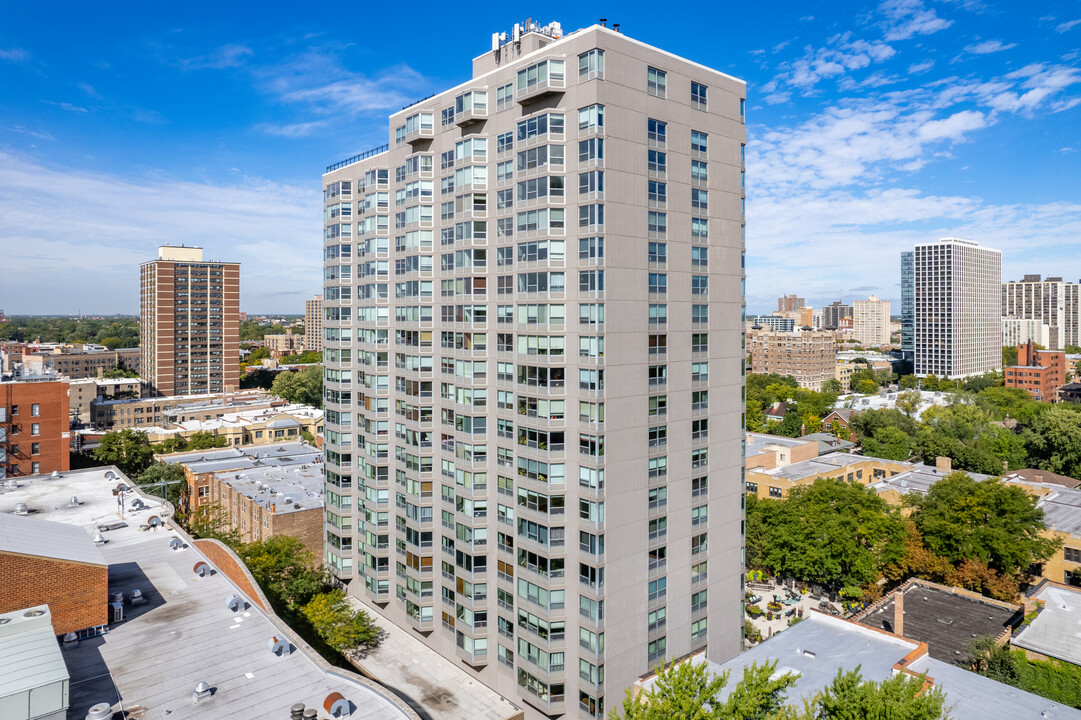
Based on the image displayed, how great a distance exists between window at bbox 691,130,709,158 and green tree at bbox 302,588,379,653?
154 ft

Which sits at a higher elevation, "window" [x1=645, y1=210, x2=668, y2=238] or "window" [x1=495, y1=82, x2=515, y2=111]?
"window" [x1=495, y1=82, x2=515, y2=111]

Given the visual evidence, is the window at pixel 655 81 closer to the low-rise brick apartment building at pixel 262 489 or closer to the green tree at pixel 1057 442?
the low-rise brick apartment building at pixel 262 489

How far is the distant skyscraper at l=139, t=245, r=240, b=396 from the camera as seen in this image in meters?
166

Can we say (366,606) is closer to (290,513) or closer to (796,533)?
(290,513)

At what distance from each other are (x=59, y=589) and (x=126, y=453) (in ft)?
270

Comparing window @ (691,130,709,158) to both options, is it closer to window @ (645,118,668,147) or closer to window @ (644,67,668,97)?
window @ (645,118,668,147)

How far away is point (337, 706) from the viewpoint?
1064 inches

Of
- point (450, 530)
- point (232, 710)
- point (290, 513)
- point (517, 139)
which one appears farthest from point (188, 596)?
point (517, 139)

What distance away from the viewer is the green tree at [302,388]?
167125 millimetres

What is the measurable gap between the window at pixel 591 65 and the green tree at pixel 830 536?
2066 inches

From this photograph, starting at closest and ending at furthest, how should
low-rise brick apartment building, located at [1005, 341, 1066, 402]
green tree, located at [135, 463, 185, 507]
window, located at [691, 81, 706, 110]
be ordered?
window, located at [691, 81, 706, 110] → green tree, located at [135, 463, 185, 507] → low-rise brick apartment building, located at [1005, 341, 1066, 402]

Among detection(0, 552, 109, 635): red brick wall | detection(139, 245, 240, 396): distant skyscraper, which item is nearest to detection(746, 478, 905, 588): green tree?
detection(0, 552, 109, 635): red brick wall

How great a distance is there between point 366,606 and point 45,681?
39.3 meters

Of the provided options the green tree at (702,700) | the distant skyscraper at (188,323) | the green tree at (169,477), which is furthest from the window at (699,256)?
the distant skyscraper at (188,323)
